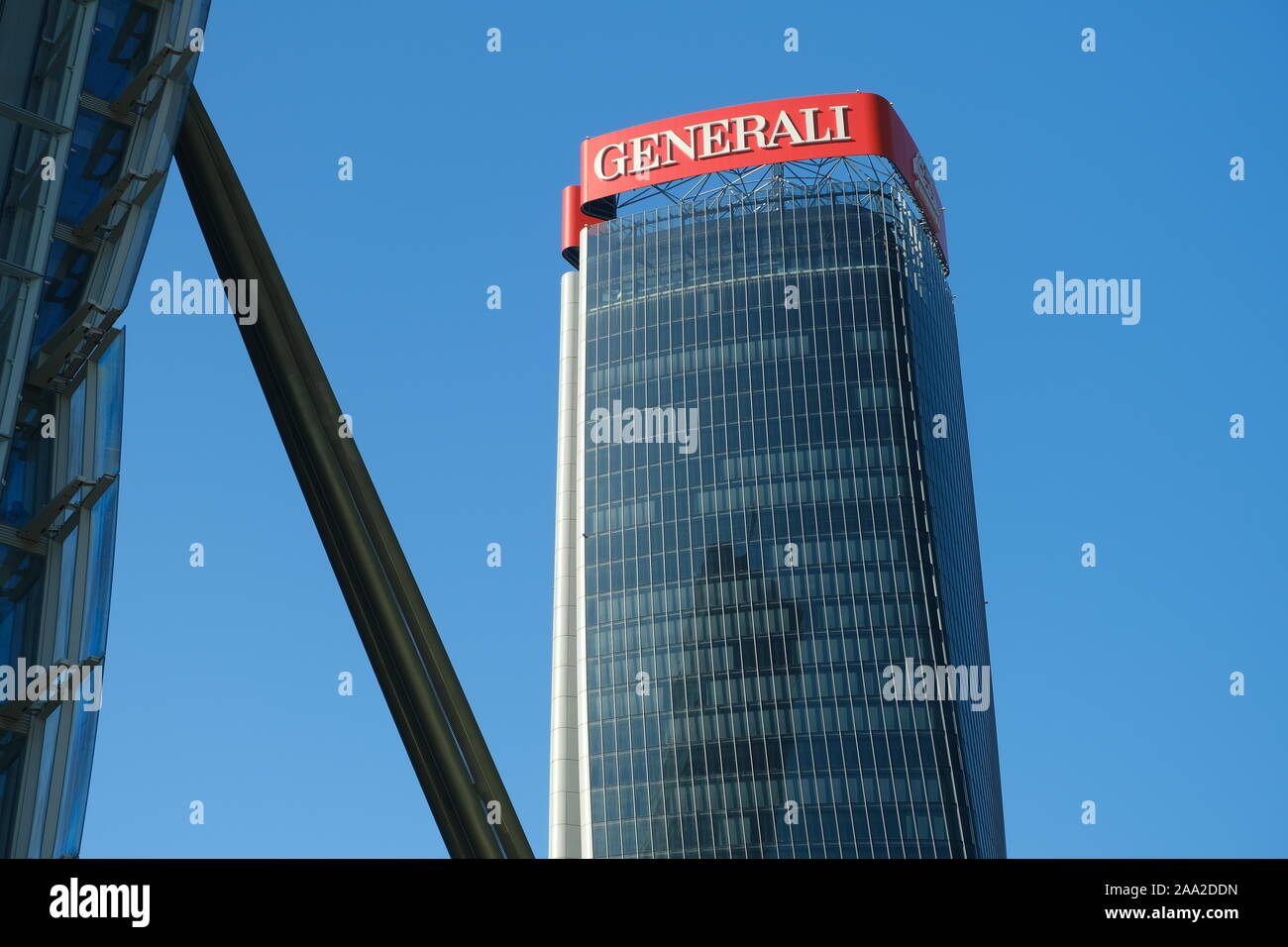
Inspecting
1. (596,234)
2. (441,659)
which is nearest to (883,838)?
(596,234)

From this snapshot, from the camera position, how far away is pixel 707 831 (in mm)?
115000

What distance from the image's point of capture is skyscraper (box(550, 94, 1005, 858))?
115 metres

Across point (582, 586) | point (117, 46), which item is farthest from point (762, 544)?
point (117, 46)

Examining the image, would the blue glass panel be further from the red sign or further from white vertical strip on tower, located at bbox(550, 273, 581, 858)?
the red sign

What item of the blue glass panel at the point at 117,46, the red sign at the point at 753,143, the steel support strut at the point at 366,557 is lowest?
the steel support strut at the point at 366,557

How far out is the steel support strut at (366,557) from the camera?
38.0 feet

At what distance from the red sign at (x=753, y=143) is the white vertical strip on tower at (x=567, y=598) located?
1224cm

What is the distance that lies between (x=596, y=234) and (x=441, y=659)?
13293cm

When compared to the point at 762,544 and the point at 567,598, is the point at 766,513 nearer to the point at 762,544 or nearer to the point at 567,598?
the point at 762,544

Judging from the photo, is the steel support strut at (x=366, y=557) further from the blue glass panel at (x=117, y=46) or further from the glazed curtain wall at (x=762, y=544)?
the glazed curtain wall at (x=762, y=544)

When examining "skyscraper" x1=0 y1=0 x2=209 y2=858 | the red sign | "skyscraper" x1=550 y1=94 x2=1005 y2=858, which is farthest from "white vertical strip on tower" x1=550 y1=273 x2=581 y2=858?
"skyscraper" x1=0 y1=0 x2=209 y2=858

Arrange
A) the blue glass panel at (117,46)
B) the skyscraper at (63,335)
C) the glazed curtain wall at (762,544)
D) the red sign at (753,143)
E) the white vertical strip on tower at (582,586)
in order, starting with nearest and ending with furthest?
the skyscraper at (63,335) → the blue glass panel at (117,46) → the glazed curtain wall at (762,544) → the white vertical strip on tower at (582,586) → the red sign at (753,143)

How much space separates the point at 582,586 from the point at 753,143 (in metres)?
45.9

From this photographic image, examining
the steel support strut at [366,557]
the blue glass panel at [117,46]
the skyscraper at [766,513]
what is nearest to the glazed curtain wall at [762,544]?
the skyscraper at [766,513]
